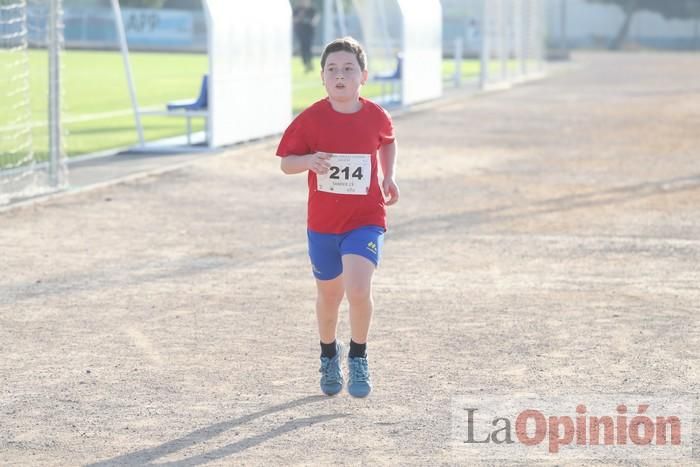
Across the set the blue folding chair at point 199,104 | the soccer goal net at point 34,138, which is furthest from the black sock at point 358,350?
the blue folding chair at point 199,104

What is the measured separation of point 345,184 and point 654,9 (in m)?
75.2

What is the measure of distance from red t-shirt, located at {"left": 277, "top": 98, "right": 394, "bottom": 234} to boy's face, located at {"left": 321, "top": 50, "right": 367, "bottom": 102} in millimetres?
127

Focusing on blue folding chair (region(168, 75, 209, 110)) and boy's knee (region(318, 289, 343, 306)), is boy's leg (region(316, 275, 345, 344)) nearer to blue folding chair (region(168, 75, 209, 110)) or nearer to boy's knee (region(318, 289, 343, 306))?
boy's knee (region(318, 289, 343, 306))

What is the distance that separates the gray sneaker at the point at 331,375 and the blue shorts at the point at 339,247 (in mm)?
380

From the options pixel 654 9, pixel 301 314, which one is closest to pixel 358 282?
pixel 301 314

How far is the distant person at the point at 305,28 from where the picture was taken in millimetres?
41812

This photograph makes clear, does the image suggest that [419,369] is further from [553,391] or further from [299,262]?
[299,262]

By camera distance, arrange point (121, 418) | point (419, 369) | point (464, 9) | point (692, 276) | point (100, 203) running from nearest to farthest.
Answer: point (121, 418), point (419, 369), point (692, 276), point (100, 203), point (464, 9)

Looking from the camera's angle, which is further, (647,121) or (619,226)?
(647,121)

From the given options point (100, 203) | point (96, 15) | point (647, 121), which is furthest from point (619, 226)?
point (96, 15)

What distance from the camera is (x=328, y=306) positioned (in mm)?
6953

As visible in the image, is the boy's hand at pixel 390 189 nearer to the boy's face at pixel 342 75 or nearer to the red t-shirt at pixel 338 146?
the red t-shirt at pixel 338 146

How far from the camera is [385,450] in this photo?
19.1 feet

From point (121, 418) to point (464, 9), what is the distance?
39.3 m
